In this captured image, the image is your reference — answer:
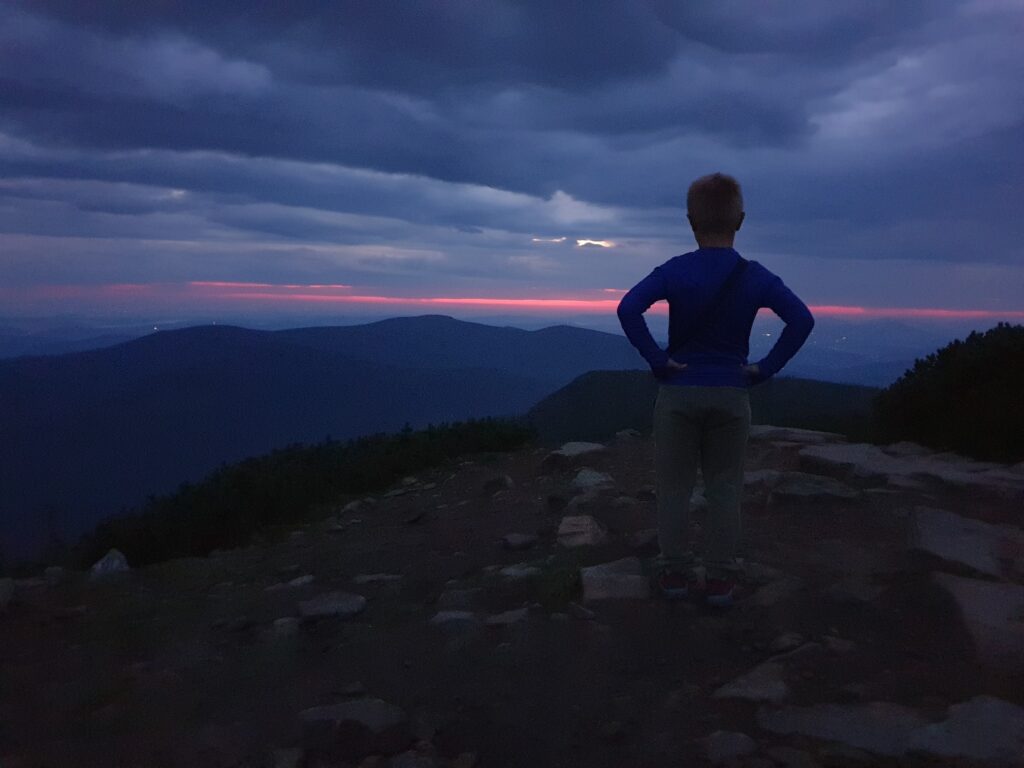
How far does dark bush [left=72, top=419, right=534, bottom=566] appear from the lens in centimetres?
790

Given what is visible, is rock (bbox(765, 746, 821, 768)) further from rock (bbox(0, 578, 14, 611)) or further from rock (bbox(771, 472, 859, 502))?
rock (bbox(0, 578, 14, 611))

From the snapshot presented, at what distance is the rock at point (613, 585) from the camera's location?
13.7 ft

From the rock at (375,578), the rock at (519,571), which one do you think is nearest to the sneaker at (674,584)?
the rock at (519,571)

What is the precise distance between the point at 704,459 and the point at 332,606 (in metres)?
2.22

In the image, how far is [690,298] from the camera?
12.6 ft

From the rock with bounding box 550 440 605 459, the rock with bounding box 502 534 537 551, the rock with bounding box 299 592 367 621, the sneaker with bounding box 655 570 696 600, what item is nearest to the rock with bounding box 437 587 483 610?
the rock with bounding box 299 592 367 621

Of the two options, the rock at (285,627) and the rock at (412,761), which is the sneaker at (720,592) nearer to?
the rock at (412,761)

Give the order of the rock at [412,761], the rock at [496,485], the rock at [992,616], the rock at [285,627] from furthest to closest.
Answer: the rock at [496,485], the rock at [285,627], the rock at [992,616], the rock at [412,761]

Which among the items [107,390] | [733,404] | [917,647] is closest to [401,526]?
[733,404]

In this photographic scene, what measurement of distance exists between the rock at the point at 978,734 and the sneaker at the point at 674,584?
142 cm

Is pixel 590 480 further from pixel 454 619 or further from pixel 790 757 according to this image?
pixel 790 757

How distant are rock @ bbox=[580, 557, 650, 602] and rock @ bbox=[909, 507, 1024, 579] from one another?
5.58ft

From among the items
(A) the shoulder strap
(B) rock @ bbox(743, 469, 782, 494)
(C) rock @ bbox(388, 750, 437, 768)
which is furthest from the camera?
(B) rock @ bbox(743, 469, 782, 494)

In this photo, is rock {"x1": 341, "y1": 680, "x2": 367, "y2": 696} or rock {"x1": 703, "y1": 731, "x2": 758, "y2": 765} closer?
rock {"x1": 703, "y1": 731, "x2": 758, "y2": 765}
